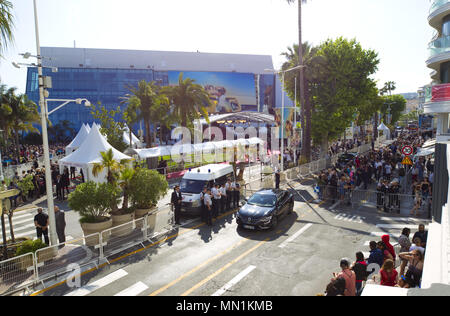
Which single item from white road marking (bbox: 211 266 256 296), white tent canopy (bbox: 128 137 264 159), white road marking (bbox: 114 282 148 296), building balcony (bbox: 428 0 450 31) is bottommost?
white road marking (bbox: 211 266 256 296)

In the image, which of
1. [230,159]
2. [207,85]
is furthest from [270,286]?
[207,85]

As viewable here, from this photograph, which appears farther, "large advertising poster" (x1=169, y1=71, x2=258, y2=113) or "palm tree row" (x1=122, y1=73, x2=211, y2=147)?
"large advertising poster" (x1=169, y1=71, x2=258, y2=113)

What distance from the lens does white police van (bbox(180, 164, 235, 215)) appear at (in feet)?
46.0

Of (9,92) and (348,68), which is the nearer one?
(348,68)

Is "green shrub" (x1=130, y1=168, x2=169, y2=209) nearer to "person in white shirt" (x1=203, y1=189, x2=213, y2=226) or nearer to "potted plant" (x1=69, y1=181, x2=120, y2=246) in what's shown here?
"potted plant" (x1=69, y1=181, x2=120, y2=246)

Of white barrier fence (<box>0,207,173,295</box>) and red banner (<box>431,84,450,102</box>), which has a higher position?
red banner (<box>431,84,450,102</box>)

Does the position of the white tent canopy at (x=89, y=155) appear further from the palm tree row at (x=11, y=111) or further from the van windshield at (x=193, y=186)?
the palm tree row at (x=11, y=111)

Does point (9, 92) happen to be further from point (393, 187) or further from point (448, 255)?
point (448, 255)

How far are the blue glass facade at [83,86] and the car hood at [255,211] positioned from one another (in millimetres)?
67324

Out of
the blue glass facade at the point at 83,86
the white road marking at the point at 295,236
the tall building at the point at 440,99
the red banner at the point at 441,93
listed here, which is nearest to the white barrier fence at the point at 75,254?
the white road marking at the point at 295,236

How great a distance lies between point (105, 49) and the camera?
8581 cm

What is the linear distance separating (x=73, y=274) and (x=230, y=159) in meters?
23.1

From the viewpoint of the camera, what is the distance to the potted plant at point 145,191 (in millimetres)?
12336

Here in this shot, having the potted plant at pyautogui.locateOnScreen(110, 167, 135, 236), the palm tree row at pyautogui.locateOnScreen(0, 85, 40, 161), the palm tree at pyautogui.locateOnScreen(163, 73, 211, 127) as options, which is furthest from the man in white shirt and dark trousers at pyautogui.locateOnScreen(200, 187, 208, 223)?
the palm tree row at pyautogui.locateOnScreen(0, 85, 40, 161)
